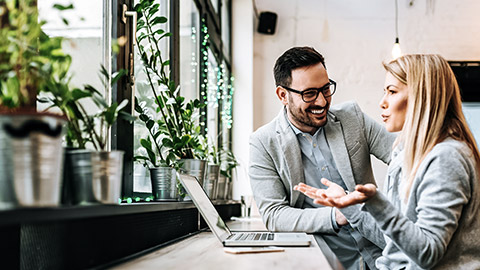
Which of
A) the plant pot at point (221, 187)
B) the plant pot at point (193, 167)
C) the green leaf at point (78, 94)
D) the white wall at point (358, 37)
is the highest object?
the white wall at point (358, 37)

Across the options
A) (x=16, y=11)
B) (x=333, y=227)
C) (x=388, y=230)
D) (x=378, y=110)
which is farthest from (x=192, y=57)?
(x=378, y=110)

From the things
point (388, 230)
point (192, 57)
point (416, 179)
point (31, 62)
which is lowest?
point (388, 230)

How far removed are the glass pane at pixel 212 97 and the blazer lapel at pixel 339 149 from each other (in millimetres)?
1689

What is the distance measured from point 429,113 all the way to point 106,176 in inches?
39.1

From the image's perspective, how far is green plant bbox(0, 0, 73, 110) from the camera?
992 mm

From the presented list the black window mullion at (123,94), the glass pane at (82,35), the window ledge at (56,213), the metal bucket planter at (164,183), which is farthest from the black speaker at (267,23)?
Answer: the window ledge at (56,213)

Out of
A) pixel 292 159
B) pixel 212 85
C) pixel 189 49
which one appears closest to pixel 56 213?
pixel 292 159

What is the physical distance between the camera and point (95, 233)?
1.22 metres

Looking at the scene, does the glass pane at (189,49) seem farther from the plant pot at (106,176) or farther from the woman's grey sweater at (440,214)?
the plant pot at (106,176)

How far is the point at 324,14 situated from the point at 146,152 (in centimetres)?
440

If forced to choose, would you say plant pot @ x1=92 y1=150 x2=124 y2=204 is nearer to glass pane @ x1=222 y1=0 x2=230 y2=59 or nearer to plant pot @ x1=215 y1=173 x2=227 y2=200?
plant pot @ x1=215 y1=173 x2=227 y2=200

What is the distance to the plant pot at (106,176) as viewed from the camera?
3.70 ft

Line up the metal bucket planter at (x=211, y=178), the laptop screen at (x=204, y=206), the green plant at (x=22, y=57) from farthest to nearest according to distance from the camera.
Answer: the metal bucket planter at (x=211, y=178) < the laptop screen at (x=204, y=206) < the green plant at (x=22, y=57)

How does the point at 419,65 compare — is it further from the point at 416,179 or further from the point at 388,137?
the point at 388,137
